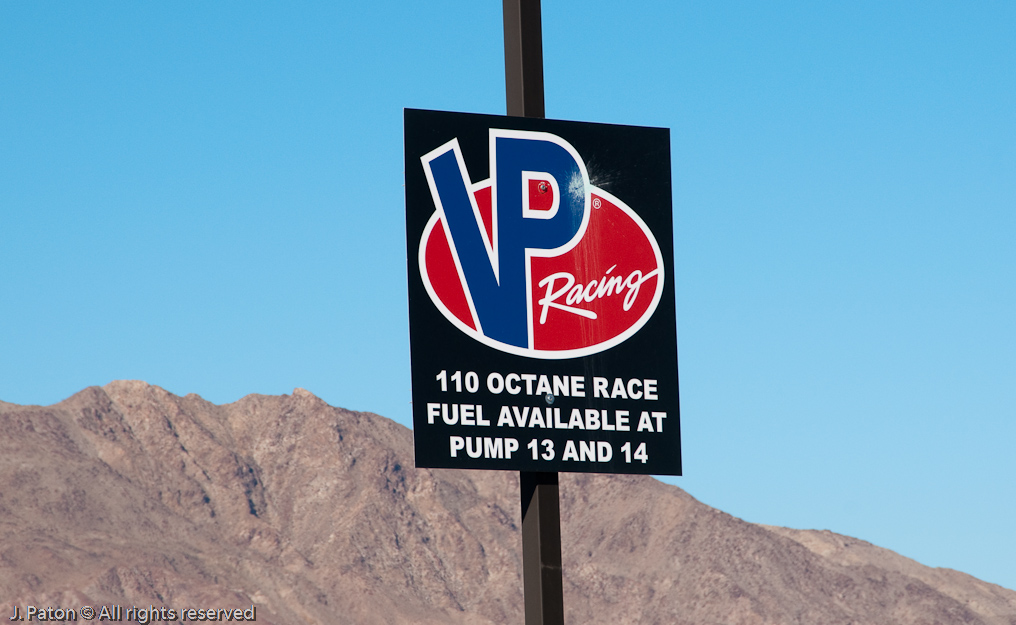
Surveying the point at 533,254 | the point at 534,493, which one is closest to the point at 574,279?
the point at 533,254

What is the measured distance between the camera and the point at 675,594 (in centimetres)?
17875

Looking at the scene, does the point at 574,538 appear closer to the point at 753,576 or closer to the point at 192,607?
the point at 753,576

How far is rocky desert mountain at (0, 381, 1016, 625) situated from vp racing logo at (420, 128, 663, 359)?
520 feet

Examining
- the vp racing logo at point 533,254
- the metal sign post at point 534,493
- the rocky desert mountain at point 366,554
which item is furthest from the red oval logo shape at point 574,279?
the rocky desert mountain at point 366,554

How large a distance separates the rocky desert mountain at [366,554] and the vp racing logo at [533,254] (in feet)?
520

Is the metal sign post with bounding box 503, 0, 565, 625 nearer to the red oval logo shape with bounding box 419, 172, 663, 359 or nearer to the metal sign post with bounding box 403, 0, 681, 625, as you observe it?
the metal sign post with bounding box 403, 0, 681, 625

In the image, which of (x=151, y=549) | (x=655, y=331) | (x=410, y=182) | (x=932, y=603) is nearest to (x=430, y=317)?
(x=410, y=182)

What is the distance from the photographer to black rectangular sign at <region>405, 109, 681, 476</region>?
6.52 m

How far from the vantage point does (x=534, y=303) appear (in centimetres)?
670

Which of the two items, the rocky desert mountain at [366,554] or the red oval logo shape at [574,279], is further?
the rocky desert mountain at [366,554]

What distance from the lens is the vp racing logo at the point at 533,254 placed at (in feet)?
21.8

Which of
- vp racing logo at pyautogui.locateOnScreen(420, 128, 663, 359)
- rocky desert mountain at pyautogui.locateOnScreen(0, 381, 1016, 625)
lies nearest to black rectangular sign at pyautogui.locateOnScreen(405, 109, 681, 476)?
vp racing logo at pyautogui.locateOnScreen(420, 128, 663, 359)

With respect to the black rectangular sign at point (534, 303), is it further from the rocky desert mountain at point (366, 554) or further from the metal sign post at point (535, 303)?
the rocky desert mountain at point (366, 554)

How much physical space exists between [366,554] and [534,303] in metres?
178
